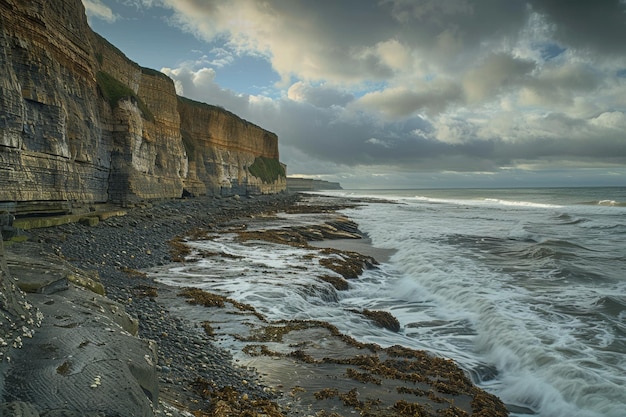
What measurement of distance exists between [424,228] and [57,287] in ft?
88.6

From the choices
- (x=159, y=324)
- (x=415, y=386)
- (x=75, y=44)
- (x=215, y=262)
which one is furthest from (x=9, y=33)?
(x=415, y=386)

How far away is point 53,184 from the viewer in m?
15.7

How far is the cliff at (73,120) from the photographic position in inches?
540

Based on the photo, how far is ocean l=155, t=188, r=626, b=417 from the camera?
22.1 ft

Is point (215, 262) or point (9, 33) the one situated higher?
point (9, 33)

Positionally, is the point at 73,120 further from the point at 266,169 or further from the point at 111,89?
the point at 266,169

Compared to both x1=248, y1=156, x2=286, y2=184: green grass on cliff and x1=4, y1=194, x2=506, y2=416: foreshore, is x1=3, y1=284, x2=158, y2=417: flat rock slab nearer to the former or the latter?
x1=4, y1=194, x2=506, y2=416: foreshore

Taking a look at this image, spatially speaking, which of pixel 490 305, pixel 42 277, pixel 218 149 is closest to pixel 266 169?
pixel 218 149

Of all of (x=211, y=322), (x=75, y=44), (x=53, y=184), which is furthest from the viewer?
(x=75, y=44)

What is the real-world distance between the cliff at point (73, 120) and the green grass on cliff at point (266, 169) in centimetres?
3145

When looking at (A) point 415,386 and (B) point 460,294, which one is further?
(B) point 460,294

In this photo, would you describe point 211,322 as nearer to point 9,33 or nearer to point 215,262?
point 215,262

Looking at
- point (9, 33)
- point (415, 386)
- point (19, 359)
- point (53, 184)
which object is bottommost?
point (415, 386)

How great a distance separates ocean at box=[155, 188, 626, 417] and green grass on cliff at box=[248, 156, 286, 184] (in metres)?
52.9
